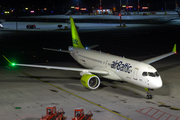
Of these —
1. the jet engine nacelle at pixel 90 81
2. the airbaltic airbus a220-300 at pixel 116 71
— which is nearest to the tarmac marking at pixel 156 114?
the airbaltic airbus a220-300 at pixel 116 71

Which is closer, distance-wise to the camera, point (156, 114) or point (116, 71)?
point (156, 114)

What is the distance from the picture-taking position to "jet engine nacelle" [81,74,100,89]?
91.3ft

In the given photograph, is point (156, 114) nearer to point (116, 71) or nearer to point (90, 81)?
point (116, 71)

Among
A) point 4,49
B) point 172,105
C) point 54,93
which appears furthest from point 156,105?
point 4,49

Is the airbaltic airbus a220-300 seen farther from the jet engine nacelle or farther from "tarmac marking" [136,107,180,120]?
"tarmac marking" [136,107,180,120]

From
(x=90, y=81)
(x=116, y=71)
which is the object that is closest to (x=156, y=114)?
(x=116, y=71)

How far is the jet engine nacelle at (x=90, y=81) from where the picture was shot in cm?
2783

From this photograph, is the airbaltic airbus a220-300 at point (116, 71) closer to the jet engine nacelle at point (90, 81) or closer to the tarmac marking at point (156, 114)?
the jet engine nacelle at point (90, 81)

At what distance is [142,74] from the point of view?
86.2ft

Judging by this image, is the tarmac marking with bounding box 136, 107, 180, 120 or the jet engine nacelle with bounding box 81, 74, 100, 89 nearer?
the tarmac marking with bounding box 136, 107, 180, 120

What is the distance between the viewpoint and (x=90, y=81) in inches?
1141

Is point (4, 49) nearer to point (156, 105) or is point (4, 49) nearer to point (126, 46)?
point (126, 46)

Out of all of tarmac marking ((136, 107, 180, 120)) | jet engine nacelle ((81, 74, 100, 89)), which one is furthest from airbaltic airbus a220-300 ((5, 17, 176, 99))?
tarmac marking ((136, 107, 180, 120))

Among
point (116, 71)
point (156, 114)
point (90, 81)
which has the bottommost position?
point (156, 114)
